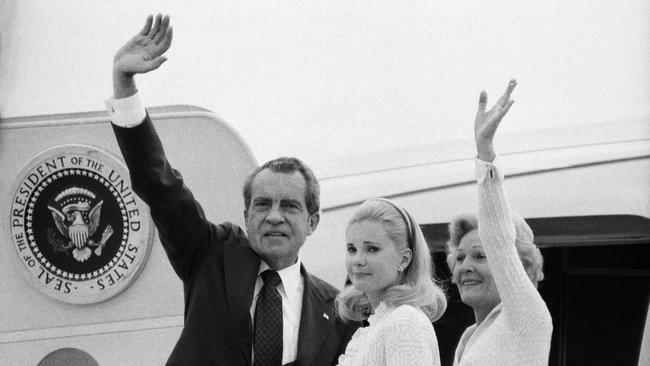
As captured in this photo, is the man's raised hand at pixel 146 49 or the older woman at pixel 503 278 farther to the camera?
the man's raised hand at pixel 146 49

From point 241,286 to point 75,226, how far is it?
451 millimetres

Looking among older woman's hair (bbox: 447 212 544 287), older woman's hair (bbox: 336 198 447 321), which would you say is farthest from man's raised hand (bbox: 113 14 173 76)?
older woman's hair (bbox: 447 212 544 287)

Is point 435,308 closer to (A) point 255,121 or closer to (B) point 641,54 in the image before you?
(A) point 255,121

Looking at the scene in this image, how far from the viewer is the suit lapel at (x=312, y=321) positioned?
2.06 metres

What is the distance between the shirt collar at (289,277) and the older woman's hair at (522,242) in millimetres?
339

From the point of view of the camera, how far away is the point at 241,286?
210 cm

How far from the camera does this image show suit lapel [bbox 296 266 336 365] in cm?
206

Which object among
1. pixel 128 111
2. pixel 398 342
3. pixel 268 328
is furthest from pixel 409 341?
pixel 128 111

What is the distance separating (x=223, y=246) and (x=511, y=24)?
1.34 meters

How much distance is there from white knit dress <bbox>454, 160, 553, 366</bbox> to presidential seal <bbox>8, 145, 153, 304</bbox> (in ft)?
2.91

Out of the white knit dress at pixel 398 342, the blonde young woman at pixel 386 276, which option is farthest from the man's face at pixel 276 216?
the white knit dress at pixel 398 342

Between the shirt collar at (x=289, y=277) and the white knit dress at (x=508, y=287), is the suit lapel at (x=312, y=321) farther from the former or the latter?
the white knit dress at (x=508, y=287)

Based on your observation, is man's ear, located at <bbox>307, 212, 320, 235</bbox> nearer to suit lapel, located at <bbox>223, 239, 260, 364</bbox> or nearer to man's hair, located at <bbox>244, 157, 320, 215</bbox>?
man's hair, located at <bbox>244, 157, 320, 215</bbox>

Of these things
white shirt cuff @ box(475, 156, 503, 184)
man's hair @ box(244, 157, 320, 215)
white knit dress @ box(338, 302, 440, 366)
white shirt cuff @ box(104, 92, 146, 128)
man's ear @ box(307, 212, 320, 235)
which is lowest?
white knit dress @ box(338, 302, 440, 366)
